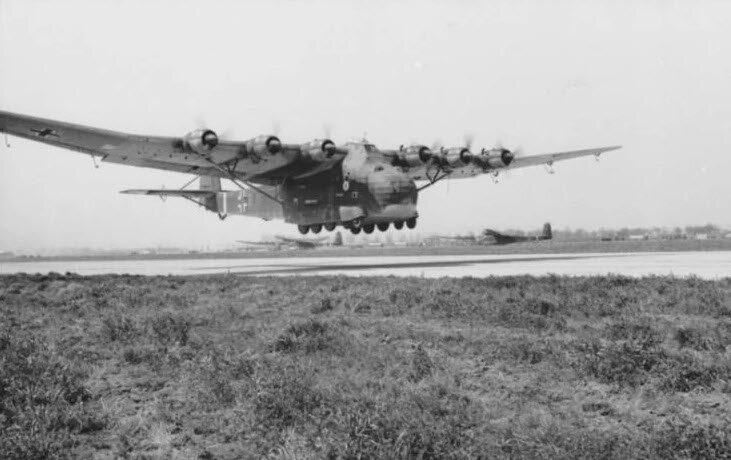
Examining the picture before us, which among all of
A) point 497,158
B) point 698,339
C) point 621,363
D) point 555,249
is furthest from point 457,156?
point 621,363

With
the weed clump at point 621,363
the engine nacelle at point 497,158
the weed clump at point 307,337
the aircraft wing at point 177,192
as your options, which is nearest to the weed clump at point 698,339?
the weed clump at point 621,363

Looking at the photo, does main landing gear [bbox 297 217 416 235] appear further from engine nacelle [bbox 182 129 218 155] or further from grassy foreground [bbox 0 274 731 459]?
grassy foreground [bbox 0 274 731 459]

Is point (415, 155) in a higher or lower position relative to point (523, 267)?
higher

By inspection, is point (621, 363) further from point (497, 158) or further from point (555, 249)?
point (555, 249)

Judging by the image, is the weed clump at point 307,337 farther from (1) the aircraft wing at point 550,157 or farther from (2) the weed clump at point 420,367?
(1) the aircraft wing at point 550,157

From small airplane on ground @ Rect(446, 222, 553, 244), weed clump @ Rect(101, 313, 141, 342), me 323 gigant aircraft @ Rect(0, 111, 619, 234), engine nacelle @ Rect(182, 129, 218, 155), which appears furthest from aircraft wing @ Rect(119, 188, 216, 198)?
small airplane on ground @ Rect(446, 222, 553, 244)

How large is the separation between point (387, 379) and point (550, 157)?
30455 mm

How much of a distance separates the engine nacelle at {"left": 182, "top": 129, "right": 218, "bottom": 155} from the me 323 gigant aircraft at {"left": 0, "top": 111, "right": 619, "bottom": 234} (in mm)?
43

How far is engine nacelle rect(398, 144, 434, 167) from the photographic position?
31984mm

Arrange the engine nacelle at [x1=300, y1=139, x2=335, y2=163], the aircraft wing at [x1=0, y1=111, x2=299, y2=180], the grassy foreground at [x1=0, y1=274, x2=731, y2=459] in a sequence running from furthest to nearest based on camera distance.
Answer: the engine nacelle at [x1=300, y1=139, x2=335, y2=163] → the aircraft wing at [x1=0, y1=111, x2=299, y2=180] → the grassy foreground at [x1=0, y1=274, x2=731, y2=459]

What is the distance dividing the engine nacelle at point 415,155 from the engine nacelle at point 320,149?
4.82 m

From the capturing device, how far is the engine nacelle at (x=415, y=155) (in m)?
32.0

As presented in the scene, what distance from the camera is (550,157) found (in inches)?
1382

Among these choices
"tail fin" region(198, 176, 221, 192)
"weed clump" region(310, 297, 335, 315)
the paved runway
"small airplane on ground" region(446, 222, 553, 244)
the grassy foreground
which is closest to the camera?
the grassy foreground
